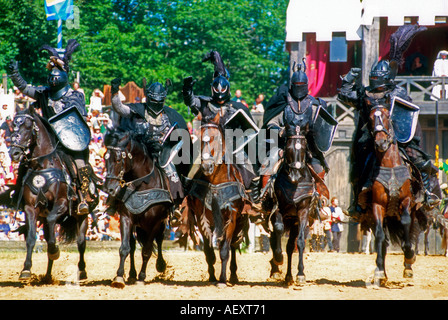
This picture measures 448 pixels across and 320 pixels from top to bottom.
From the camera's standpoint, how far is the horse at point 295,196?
12570 millimetres

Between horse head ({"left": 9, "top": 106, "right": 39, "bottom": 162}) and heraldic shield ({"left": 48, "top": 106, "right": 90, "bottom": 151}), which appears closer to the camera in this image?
horse head ({"left": 9, "top": 106, "right": 39, "bottom": 162})

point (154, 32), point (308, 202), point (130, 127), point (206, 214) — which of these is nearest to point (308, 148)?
point (308, 202)

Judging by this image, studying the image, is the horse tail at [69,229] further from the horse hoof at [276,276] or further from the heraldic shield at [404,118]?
the heraldic shield at [404,118]

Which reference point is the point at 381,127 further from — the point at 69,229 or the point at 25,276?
the point at 25,276

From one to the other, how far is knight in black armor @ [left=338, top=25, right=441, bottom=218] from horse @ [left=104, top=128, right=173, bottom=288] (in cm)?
301

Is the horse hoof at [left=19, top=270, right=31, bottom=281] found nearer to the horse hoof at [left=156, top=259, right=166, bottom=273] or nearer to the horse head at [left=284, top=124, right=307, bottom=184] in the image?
the horse hoof at [left=156, top=259, right=166, bottom=273]

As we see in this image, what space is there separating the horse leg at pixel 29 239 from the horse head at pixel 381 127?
5.06m

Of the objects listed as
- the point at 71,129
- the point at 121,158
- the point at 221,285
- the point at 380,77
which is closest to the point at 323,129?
the point at 380,77

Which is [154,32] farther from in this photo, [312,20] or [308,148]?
[308,148]

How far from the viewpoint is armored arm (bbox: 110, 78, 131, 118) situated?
1300 cm

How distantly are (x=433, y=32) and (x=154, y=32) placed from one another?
14344 mm

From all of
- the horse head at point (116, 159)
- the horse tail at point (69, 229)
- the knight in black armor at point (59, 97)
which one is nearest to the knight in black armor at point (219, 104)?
the horse head at point (116, 159)

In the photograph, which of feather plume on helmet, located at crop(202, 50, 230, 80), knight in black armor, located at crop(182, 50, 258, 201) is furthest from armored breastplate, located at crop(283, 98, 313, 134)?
feather plume on helmet, located at crop(202, 50, 230, 80)

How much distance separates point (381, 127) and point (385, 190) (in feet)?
3.19
